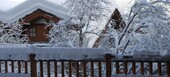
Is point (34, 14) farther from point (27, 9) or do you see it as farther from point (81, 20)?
point (81, 20)

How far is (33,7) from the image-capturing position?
25.4m

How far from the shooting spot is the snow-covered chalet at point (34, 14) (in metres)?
24.6

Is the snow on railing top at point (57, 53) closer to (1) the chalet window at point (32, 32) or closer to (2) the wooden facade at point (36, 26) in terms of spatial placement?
(2) the wooden facade at point (36, 26)

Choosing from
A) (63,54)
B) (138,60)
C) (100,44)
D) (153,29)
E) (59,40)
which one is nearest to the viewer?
(138,60)

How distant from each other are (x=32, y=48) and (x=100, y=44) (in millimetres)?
3423

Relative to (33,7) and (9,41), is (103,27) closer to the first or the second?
(9,41)

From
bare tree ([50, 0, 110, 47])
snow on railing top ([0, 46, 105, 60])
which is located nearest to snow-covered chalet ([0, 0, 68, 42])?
bare tree ([50, 0, 110, 47])

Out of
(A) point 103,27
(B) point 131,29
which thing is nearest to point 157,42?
(B) point 131,29

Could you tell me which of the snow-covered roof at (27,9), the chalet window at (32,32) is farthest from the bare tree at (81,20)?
the chalet window at (32,32)

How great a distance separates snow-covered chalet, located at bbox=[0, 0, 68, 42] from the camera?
80.6 feet

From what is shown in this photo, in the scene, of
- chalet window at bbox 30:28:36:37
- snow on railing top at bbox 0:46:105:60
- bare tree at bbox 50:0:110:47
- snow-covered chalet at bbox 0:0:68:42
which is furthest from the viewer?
chalet window at bbox 30:28:36:37

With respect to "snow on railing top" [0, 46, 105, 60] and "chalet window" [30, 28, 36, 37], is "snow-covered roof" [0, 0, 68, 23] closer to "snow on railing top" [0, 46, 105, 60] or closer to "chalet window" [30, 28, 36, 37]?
"chalet window" [30, 28, 36, 37]

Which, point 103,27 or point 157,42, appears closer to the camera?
point 157,42

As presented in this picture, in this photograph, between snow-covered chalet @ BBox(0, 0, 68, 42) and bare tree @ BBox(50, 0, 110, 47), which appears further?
snow-covered chalet @ BBox(0, 0, 68, 42)
